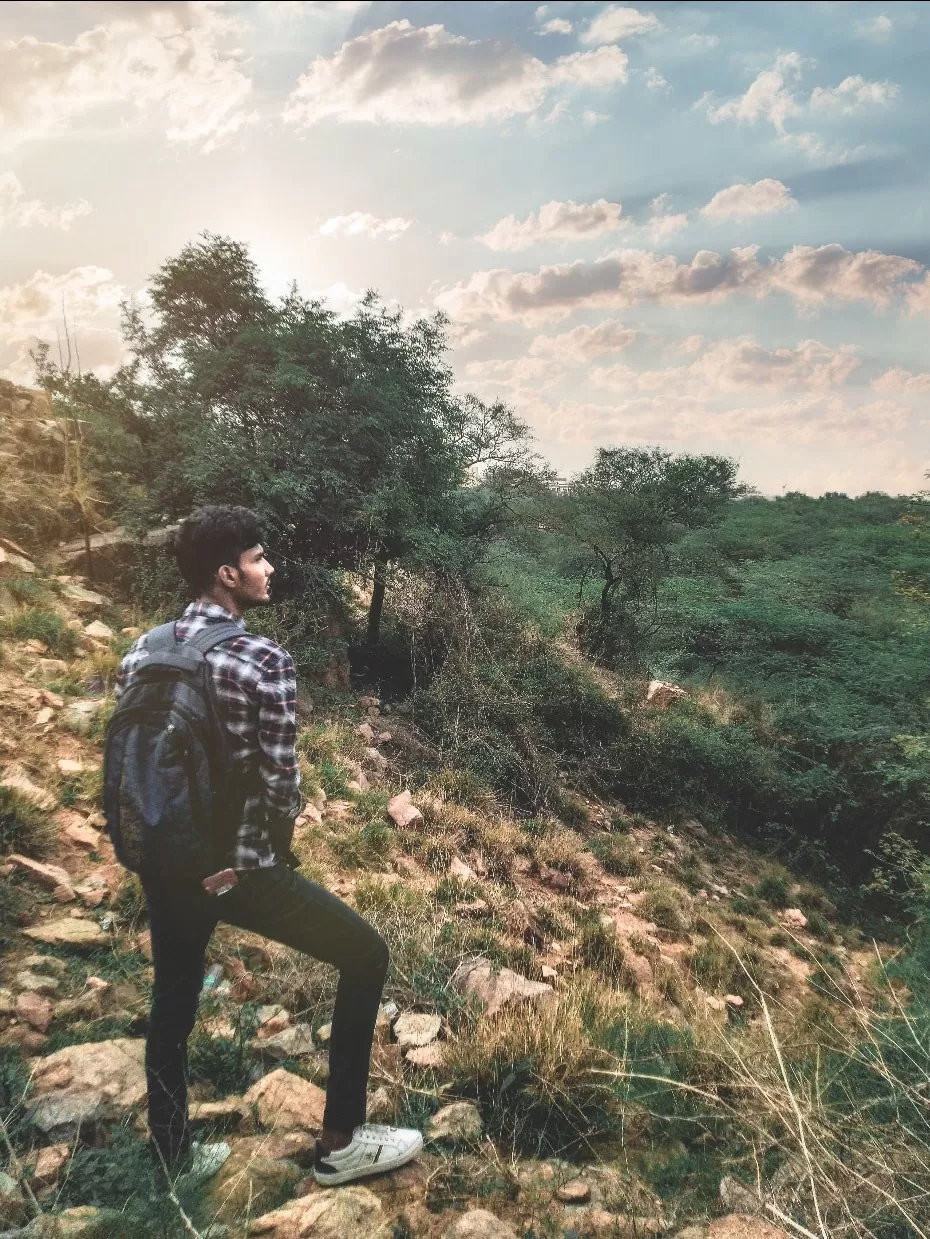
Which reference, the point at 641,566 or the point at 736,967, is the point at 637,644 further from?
the point at 736,967

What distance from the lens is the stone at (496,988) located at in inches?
128

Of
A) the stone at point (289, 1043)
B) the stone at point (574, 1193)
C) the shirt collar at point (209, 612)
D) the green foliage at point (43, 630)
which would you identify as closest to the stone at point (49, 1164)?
the stone at point (289, 1043)

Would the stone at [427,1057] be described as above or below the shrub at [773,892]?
above

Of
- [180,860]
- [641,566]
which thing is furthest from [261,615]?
[641,566]

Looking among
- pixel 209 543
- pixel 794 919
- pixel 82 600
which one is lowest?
pixel 794 919

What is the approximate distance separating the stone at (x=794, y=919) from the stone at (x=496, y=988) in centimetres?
505

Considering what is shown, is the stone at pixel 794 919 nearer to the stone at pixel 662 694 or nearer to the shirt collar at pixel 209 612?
the stone at pixel 662 694

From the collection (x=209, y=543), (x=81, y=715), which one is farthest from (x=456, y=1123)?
(x=81, y=715)

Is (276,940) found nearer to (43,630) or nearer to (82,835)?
(82,835)

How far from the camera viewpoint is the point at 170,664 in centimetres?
170

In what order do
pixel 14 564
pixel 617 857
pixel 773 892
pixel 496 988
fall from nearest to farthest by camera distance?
pixel 496 988, pixel 14 564, pixel 617 857, pixel 773 892

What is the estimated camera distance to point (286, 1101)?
233 centimetres

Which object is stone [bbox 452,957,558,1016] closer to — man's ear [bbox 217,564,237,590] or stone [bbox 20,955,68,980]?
stone [bbox 20,955,68,980]

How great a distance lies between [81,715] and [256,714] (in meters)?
3.81
